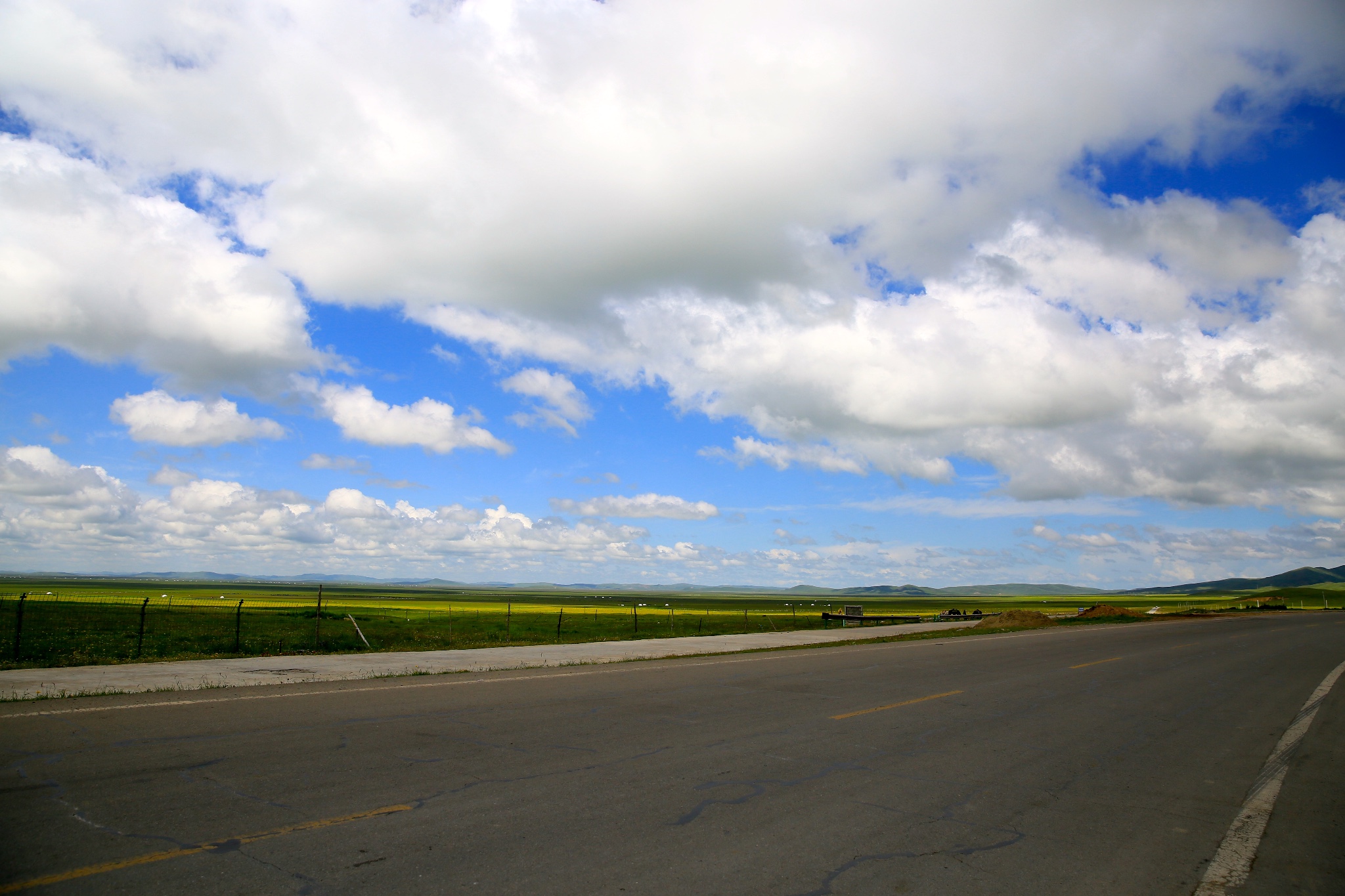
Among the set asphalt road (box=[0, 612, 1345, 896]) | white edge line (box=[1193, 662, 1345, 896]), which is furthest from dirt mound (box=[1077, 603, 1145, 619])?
white edge line (box=[1193, 662, 1345, 896])

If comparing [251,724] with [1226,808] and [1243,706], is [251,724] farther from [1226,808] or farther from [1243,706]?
[1243,706]

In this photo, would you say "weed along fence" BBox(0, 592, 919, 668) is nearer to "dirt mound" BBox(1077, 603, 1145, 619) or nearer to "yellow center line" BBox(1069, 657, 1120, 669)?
"yellow center line" BBox(1069, 657, 1120, 669)

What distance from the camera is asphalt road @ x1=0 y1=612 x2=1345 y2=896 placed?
502cm

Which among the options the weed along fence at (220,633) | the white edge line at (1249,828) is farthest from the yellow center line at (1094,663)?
the weed along fence at (220,633)

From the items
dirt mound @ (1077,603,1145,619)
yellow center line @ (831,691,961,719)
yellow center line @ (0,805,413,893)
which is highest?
yellow center line @ (0,805,413,893)

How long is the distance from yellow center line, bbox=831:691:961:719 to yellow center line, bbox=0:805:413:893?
701 cm

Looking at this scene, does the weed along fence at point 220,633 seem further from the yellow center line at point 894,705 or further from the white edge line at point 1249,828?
the white edge line at point 1249,828

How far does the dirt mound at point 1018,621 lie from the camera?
46.3 m

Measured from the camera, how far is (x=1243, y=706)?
43.4ft

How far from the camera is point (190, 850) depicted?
16.8 feet

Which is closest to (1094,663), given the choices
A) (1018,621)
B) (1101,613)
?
(1018,621)

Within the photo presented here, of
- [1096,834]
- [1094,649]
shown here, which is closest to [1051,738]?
[1096,834]

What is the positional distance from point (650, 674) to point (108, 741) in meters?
10.0

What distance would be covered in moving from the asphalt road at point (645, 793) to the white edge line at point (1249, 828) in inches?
4.2
